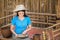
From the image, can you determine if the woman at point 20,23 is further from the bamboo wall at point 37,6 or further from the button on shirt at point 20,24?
the bamboo wall at point 37,6

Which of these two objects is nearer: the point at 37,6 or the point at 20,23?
the point at 20,23

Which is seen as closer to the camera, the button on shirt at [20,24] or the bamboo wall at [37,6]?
the button on shirt at [20,24]

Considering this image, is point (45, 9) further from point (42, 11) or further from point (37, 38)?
point (37, 38)

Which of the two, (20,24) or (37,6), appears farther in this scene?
(37,6)

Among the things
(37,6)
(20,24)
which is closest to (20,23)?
(20,24)

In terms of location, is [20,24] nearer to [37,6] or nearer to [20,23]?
[20,23]

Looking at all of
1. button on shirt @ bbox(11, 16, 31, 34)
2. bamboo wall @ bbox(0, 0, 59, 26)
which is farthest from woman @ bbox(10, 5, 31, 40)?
bamboo wall @ bbox(0, 0, 59, 26)

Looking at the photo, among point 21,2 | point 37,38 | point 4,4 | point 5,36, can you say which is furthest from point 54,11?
point 37,38

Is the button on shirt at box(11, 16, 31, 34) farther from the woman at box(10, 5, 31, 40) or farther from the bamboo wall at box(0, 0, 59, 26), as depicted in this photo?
the bamboo wall at box(0, 0, 59, 26)

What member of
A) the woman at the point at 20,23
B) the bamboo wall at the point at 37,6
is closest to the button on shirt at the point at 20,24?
the woman at the point at 20,23

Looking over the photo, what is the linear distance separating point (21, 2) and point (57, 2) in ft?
5.34

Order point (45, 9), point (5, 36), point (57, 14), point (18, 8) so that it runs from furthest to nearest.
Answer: point (45, 9) → point (57, 14) → point (5, 36) → point (18, 8)

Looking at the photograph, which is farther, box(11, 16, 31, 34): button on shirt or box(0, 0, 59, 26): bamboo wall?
box(0, 0, 59, 26): bamboo wall

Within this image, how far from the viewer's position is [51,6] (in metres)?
8.82
